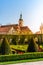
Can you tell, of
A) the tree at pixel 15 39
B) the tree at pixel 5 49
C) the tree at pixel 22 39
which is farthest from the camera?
the tree at pixel 22 39

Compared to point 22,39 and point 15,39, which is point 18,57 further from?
point 22,39

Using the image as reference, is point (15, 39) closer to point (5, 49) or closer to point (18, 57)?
point (5, 49)

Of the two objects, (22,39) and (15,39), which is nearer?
(15,39)

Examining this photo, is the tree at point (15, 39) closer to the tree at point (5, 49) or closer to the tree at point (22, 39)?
the tree at point (22, 39)

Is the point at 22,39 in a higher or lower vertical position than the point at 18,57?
higher

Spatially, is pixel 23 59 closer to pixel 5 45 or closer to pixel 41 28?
pixel 5 45

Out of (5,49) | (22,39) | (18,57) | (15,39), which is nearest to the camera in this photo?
(18,57)

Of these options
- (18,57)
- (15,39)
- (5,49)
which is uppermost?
(15,39)

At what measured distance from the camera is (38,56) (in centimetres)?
1912

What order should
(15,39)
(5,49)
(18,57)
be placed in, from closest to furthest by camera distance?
(18,57) → (5,49) → (15,39)

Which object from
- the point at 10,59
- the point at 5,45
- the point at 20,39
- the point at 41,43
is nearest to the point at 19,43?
the point at 20,39

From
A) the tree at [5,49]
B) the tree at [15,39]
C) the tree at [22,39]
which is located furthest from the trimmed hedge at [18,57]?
the tree at [22,39]

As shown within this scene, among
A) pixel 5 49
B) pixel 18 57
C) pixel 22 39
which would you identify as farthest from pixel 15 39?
pixel 18 57

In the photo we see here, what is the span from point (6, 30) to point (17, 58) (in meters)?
28.7
